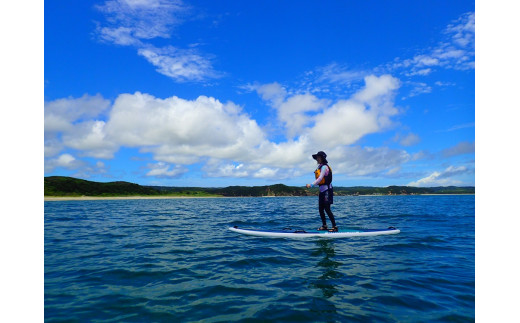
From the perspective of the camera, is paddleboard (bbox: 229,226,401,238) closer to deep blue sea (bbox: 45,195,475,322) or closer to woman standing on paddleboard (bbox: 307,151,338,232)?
woman standing on paddleboard (bbox: 307,151,338,232)

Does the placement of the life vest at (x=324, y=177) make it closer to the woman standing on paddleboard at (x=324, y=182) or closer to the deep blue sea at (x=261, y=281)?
the woman standing on paddleboard at (x=324, y=182)

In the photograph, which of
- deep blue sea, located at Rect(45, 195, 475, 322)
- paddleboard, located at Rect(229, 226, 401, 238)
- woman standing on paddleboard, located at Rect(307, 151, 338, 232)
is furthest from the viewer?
woman standing on paddleboard, located at Rect(307, 151, 338, 232)

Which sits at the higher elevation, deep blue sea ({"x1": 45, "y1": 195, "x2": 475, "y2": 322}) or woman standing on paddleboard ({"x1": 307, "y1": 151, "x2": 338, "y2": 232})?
woman standing on paddleboard ({"x1": 307, "y1": 151, "x2": 338, "y2": 232})

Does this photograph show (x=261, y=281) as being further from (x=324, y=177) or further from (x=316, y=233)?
(x=324, y=177)

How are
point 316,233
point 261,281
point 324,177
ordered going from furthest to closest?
point 324,177
point 316,233
point 261,281

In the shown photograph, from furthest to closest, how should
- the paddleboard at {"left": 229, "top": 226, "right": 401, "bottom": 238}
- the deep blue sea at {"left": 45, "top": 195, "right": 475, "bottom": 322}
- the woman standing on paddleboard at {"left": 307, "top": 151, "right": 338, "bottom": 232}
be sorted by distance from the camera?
1. the woman standing on paddleboard at {"left": 307, "top": 151, "right": 338, "bottom": 232}
2. the paddleboard at {"left": 229, "top": 226, "right": 401, "bottom": 238}
3. the deep blue sea at {"left": 45, "top": 195, "right": 475, "bottom": 322}

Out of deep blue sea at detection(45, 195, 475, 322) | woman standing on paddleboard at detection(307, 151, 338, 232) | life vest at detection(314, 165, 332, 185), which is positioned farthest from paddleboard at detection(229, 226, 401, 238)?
life vest at detection(314, 165, 332, 185)

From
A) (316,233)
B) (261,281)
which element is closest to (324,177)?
(316,233)

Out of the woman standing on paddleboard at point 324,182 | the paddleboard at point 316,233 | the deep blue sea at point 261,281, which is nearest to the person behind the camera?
the deep blue sea at point 261,281

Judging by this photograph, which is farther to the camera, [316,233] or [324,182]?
[324,182]

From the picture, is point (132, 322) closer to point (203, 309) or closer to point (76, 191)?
point (203, 309)

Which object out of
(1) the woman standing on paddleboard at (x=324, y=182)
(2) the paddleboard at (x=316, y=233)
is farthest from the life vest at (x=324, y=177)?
(2) the paddleboard at (x=316, y=233)

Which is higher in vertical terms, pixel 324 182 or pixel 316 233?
pixel 324 182
